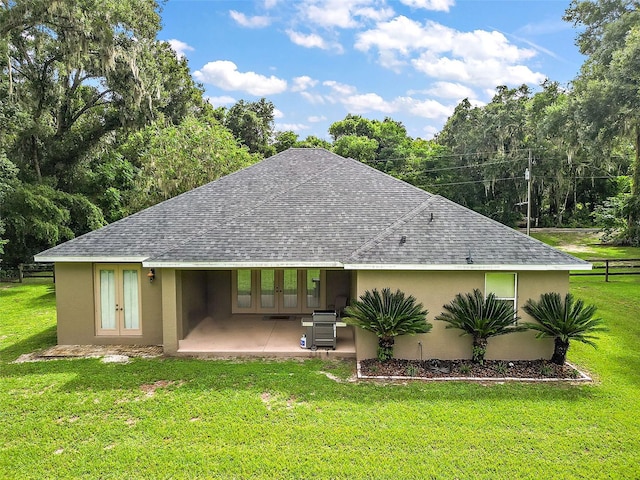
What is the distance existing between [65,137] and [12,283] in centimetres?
830

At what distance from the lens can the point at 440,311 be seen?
8.47 m

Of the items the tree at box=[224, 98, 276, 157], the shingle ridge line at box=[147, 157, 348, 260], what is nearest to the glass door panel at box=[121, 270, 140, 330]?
the shingle ridge line at box=[147, 157, 348, 260]

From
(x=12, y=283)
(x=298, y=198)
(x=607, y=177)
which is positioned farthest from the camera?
(x=607, y=177)

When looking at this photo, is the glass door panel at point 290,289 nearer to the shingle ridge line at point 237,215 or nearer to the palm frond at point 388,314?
the shingle ridge line at point 237,215

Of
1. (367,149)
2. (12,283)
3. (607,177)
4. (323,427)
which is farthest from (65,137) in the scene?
(607,177)

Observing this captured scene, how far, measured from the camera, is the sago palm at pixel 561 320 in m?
7.84

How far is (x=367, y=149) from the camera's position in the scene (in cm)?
4444

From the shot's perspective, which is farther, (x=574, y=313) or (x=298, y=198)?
(x=298, y=198)

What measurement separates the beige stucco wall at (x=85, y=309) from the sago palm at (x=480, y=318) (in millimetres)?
6557

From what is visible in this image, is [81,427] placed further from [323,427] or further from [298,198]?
[298,198]

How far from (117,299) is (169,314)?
5.73 feet

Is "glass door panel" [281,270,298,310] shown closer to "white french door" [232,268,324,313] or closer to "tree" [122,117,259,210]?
"white french door" [232,268,324,313]

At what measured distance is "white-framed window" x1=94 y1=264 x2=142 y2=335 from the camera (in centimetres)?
964

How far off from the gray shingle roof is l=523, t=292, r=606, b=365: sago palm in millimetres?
793
